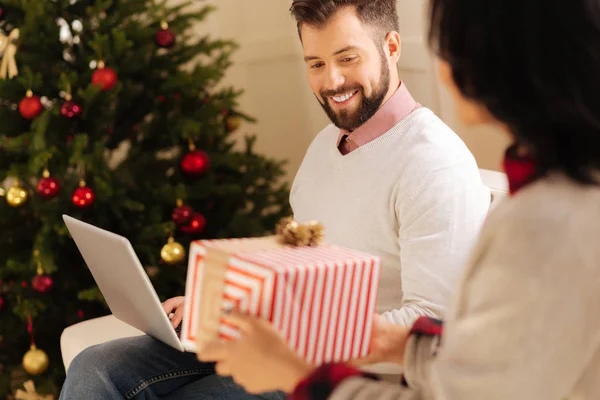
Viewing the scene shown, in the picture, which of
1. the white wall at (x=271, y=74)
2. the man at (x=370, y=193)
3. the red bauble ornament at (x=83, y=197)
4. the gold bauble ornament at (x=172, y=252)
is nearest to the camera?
the man at (x=370, y=193)

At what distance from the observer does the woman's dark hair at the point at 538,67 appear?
0.77 metres

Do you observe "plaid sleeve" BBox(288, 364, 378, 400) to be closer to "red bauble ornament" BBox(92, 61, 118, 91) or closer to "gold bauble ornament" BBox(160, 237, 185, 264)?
"gold bauble ornament" BBox(160, 237, 185, 264)

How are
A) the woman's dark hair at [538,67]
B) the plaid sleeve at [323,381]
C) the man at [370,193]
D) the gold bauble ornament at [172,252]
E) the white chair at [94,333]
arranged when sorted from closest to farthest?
the woman's dark hair at [538,67]
the plaid sleeve at [323,381]
the man at [370,193]
the white chair at [94,333]
the gold bauble ornament at [172,252]

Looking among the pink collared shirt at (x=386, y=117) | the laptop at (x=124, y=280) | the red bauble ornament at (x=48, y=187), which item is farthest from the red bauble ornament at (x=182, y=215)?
the pink collared shirt at (x=386, y=117)

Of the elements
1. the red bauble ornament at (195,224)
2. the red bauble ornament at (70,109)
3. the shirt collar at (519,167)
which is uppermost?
the red bauble ornament at (70,109)

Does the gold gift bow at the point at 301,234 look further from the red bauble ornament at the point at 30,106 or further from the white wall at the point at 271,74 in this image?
the white wall at the point at 271,74

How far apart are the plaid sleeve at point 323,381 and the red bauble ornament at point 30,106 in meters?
1.61

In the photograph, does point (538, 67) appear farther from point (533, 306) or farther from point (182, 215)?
point (182, 215)

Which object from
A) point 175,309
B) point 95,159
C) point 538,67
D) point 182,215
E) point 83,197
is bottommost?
point 175,309

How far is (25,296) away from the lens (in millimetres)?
2414

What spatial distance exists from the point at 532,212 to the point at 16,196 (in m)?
1.90

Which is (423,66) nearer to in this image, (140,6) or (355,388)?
(140,6)

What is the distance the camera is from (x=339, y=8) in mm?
1746

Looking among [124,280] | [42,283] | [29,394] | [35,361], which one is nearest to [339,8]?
[124,280]
